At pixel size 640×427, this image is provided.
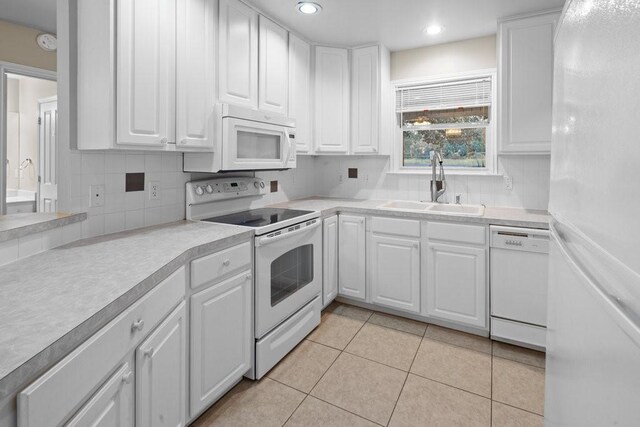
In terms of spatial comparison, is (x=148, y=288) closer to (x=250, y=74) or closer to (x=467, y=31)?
(x=250, y=74)

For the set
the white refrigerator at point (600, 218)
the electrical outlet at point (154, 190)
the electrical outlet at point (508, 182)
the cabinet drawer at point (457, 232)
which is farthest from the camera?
the electrical outlet at point (508, 182)

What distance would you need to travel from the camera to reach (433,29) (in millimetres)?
2838

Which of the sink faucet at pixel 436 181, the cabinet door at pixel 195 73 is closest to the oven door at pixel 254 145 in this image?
the cabinet door at pixel 195 73

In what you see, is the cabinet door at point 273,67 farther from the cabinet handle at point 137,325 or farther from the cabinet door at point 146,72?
the cabinet handle at point 137,325

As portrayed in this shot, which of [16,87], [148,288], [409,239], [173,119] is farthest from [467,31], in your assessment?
[16,87]

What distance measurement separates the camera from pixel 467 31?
2.88m

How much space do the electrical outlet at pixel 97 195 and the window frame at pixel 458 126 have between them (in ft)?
8.04

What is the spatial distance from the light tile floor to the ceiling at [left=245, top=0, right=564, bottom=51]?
2.38 m

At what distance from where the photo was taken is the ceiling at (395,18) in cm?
242

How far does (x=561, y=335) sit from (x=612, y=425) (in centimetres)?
43

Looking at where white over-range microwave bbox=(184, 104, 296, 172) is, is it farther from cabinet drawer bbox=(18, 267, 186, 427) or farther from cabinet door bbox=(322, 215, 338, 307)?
cabinet drawer bbox=(18, 267, 186, 427)

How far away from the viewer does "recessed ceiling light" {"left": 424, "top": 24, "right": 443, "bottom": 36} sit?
2786mm

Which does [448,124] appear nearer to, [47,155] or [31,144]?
[47,155]

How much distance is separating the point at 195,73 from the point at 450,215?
1.92m
